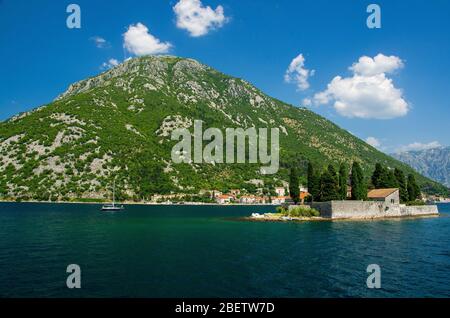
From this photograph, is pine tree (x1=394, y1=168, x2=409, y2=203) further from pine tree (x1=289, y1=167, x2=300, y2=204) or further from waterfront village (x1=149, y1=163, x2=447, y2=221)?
pine tree (x1=289, y1=167, x2=300, y2=204)

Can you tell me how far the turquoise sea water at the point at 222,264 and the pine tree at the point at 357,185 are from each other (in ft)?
98.6

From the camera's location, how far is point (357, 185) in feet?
273

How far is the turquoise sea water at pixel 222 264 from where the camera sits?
24.3m

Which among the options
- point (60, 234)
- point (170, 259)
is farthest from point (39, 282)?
point (60, 234)

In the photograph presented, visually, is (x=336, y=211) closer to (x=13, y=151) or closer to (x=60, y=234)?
(x=60, y=234)

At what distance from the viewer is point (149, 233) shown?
54.8 metres

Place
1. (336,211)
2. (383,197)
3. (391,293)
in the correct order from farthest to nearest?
1. (383,197)
2. (336,211)
3. (391,293)

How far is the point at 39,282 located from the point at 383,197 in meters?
79.8

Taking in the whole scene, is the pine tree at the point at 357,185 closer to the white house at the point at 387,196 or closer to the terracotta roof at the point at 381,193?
the white house at the point at 387,196

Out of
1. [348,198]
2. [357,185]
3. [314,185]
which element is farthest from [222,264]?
[348,198]

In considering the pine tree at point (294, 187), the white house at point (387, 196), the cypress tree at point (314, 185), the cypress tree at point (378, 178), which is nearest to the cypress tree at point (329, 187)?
the cypress tree at point (314, 185)

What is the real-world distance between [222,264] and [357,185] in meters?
60.3
